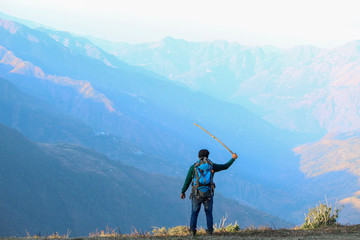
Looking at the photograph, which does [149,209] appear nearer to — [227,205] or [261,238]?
[227,205]

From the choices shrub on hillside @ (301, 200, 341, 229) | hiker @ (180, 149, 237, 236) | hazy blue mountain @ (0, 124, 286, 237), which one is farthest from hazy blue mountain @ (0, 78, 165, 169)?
hiker @ (180, 149, 237, 236)

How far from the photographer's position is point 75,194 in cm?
10469

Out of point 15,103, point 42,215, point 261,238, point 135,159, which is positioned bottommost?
point 261,238

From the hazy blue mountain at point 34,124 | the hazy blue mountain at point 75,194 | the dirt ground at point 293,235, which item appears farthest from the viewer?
the hazy blue mountain at point 34,124

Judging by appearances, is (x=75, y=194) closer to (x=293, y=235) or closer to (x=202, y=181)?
(x=293, y=235)

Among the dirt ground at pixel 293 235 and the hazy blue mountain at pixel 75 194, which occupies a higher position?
the hazy blue mountain at pixel 75 194

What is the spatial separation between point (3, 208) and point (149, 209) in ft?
141

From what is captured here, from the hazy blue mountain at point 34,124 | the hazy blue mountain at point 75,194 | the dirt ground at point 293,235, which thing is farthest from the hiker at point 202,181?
the hazy blue mountain at point 34,124

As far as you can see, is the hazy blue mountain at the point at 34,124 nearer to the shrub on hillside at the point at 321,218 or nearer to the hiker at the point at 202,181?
the shrub on hillside at the point at 321,218

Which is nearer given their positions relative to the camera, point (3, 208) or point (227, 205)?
point (3, 208)

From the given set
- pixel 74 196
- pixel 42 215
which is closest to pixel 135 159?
pixel 74 196

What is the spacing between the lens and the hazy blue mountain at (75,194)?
3494 inches

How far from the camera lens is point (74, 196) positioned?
340 feet

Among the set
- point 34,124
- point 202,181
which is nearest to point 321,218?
point 202,181
